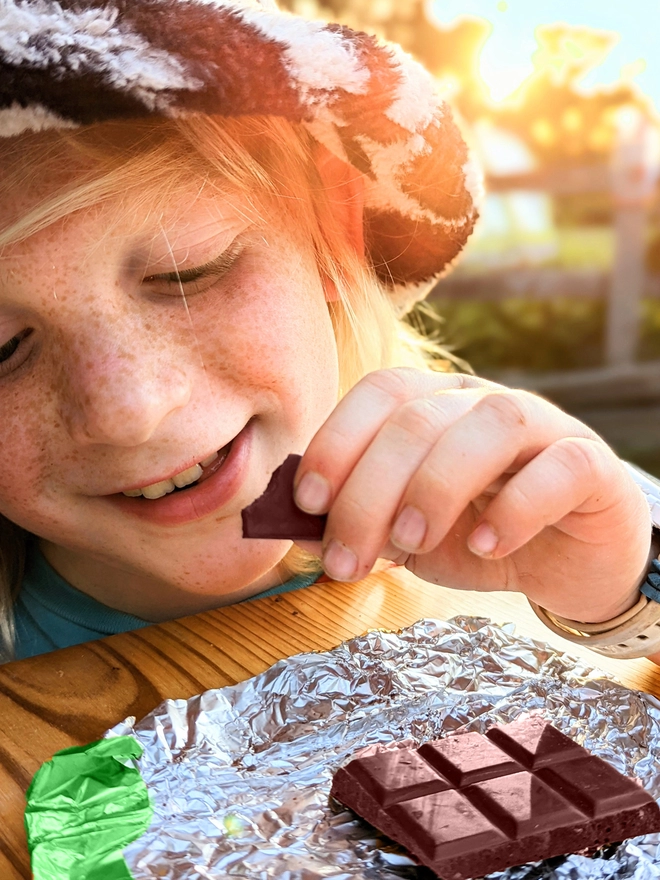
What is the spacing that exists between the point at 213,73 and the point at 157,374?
12.0 inches

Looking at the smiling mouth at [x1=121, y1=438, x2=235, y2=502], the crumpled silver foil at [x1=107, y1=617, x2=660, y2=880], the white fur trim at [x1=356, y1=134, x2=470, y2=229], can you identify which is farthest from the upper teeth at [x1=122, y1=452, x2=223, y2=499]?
the white fur trim at [x1=356, y1=134, x2=470, y2=229]

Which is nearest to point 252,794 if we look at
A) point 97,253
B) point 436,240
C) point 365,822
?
point 365,822

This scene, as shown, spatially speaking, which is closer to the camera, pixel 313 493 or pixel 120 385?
pixel 313 493

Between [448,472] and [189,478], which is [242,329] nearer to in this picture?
[189,478]

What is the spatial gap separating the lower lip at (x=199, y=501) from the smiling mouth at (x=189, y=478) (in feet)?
0.03

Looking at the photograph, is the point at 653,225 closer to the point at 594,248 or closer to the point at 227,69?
the point at 594,248

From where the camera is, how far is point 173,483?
111cm

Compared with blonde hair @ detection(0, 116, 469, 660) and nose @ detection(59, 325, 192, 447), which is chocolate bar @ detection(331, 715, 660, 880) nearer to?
nose @ detection(59, 325, 192, 447)

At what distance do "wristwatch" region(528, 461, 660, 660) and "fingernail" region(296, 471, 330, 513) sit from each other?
383mm

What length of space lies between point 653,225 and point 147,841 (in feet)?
16.5

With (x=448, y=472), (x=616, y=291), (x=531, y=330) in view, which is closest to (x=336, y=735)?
(x=448, y=472)

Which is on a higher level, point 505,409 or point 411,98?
point 411,98

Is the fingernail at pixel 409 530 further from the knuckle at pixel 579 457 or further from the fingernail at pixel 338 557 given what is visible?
the knuckle at pixel 579 457

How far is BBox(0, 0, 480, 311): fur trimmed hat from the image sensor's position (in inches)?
32.2
